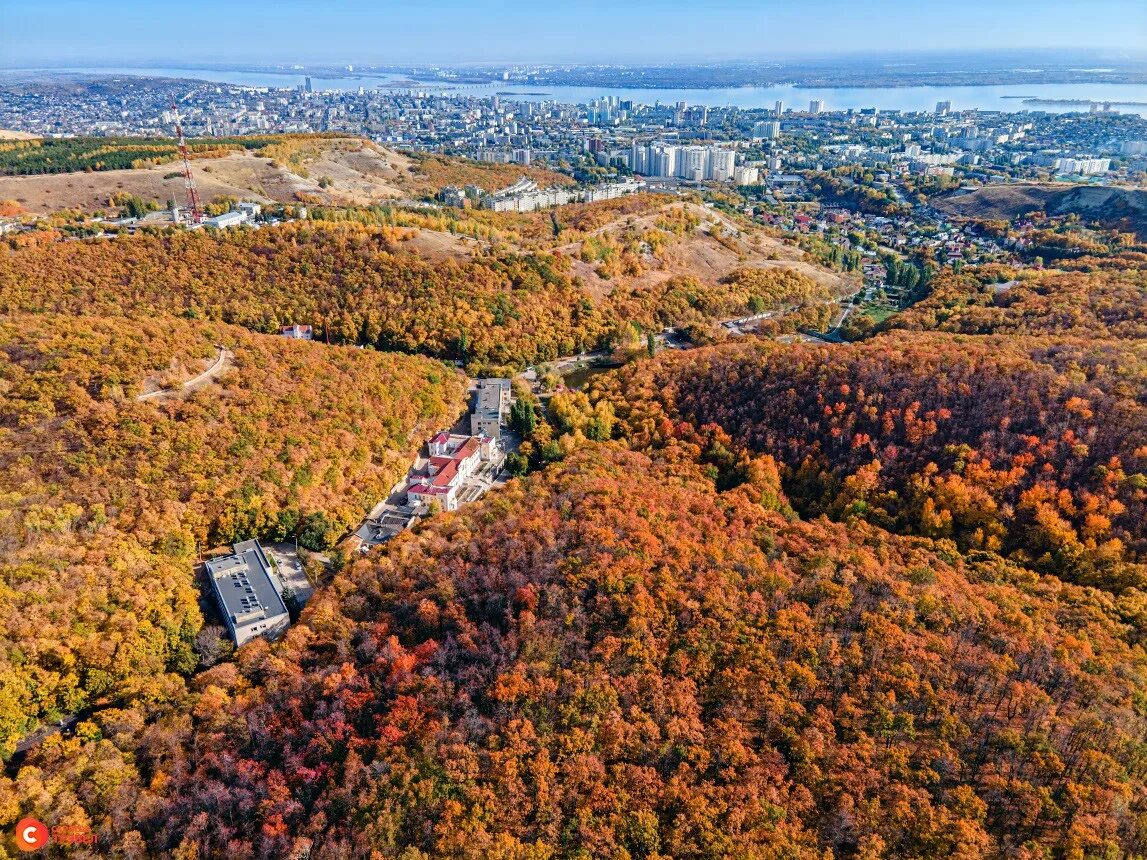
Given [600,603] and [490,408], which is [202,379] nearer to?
[490,408]

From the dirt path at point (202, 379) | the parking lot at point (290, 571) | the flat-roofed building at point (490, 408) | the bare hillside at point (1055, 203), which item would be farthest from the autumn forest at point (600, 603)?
the bare hillside at point (1055, 203)

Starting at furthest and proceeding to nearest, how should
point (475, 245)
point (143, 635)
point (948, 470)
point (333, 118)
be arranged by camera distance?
point (333, 118) → point (475, 245) → point (948, 470) → point (143, 635)

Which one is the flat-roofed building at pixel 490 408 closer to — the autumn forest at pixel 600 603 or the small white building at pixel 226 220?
the autumn forest at pixel 600 603

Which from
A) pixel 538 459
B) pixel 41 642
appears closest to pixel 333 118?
pixel 538 459

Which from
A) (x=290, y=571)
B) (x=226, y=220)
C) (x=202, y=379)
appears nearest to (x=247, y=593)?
(x=290, y=571)

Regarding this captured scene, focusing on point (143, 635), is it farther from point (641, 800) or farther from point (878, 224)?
point (878, 224)

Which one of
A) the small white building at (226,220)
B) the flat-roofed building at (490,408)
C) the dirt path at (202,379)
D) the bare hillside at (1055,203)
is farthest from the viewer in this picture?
the bare hillside at (1055,203)
